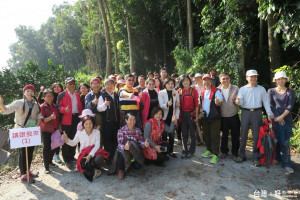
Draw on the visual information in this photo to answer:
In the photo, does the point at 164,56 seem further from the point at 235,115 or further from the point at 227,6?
the point at 235,115

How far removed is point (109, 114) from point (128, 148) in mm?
959

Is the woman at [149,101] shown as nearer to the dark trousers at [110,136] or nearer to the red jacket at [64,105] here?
the dark trousers at [110,136]

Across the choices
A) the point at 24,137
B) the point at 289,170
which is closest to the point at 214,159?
the point at 289,170

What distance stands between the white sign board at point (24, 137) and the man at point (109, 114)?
1.26m

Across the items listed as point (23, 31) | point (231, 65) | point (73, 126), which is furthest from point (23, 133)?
point (23, 31)

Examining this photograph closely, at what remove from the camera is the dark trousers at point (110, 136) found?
449cm

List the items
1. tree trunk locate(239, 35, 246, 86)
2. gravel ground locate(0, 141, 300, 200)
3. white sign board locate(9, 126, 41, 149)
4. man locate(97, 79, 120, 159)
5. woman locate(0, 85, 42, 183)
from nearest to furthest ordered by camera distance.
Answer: gravel ground locate(0, 141, 300, 200)
white sign board locate(9, 126, 41, 149)
woman locate(0, 85, 42, 183)
man locate(97, 79, 120, 159)
tree trunk locate(239, 35, 246, 86)

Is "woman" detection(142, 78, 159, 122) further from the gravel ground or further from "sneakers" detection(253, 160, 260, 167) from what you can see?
"sneakers" detection(253, 160, 260, 167)

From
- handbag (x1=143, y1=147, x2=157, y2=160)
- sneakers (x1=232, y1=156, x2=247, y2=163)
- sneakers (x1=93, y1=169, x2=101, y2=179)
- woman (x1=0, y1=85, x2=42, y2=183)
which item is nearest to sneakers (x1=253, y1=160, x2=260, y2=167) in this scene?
sneakers (x1=232, y1=156, x2=247, y2=163)

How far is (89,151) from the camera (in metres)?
4.07

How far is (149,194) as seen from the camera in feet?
11.4

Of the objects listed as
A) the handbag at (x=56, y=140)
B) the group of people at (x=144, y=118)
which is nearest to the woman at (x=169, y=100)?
the group of people at (x=144, y=118)

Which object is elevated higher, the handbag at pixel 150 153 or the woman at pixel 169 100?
the woman at pixel 169 100

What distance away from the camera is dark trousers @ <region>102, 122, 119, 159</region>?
449 centimetres
